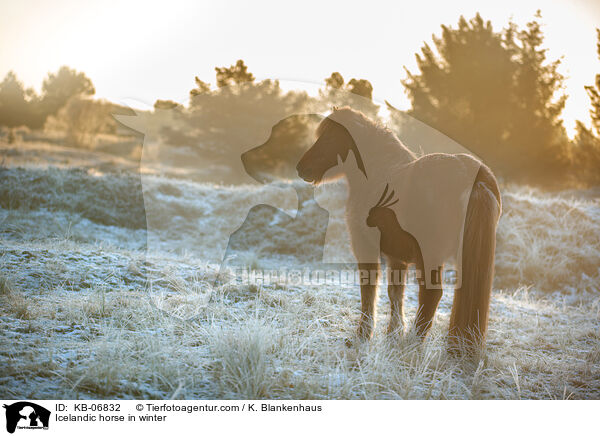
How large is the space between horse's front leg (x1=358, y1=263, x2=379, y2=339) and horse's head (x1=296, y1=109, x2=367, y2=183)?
35.0 inches

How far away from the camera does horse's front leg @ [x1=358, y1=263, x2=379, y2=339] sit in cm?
353

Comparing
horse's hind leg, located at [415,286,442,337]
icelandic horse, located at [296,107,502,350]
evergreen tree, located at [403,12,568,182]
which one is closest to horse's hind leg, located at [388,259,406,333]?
icelandic horse, located at [296,107,502,350]

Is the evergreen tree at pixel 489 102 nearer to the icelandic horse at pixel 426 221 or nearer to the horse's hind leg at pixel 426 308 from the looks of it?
the icelandic horse at pixel 426 221

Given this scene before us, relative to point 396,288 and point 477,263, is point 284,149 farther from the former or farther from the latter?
point 477,263

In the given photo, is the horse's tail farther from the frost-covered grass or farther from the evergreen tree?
the evergreen tree

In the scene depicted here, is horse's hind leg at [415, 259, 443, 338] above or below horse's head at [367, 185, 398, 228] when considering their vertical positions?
below

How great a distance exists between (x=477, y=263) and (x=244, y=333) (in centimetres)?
160

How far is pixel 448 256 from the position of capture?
9.98ft
